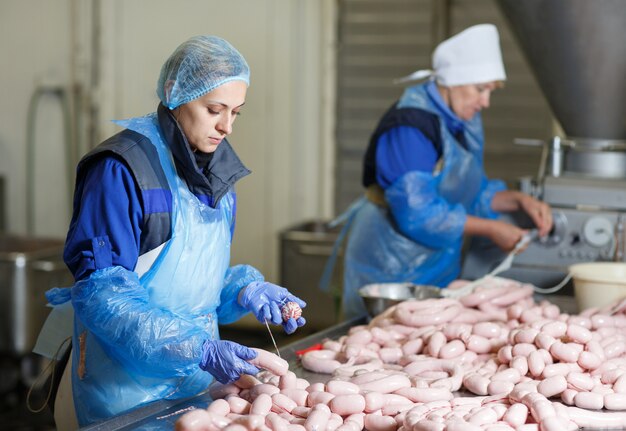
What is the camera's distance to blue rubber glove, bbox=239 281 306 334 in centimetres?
235

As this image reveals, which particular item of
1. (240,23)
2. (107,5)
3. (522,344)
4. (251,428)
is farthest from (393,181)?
(107,5)

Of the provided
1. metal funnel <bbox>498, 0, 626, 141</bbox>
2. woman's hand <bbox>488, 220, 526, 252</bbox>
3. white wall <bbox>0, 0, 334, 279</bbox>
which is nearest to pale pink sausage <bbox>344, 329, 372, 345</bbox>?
woman's hand <bbox>488, 220, 526, 252</bbox>

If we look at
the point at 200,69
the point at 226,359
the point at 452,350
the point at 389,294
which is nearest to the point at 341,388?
the point at 226,359

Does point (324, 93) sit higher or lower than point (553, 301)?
higher

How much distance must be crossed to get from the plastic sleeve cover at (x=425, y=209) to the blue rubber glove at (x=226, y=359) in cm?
161

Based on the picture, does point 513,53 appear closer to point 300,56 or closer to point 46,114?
point 300,56

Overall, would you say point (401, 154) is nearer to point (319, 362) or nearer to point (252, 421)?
point (319, 362)

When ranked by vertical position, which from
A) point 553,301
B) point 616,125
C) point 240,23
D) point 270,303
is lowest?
point 553,301

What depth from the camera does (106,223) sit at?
2234 mm

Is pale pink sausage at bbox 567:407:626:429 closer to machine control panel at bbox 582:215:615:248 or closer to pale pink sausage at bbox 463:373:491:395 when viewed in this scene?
pale pink sausage at bbox 463:373:491:395

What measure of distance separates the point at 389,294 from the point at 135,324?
125 cm

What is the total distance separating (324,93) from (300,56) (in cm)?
30

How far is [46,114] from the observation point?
21.1 feet

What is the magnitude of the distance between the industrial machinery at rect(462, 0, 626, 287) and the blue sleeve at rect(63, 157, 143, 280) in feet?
6.00
